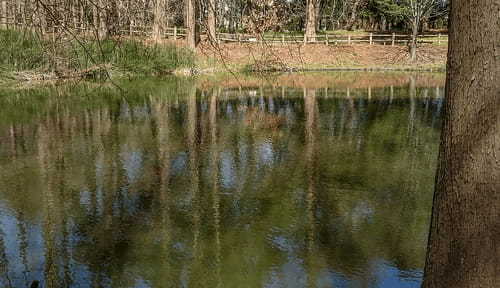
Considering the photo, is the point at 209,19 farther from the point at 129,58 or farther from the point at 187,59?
the point at 187,59

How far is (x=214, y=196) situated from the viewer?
8.72 metres

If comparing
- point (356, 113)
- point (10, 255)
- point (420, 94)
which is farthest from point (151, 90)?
point (10, 255)

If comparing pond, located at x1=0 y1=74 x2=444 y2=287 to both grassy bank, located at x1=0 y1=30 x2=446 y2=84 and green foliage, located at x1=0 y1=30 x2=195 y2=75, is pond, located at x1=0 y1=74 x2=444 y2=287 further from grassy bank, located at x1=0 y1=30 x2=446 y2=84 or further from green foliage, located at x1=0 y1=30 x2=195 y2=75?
green foliage, located at x1=0 y1=30 x2=195 y2=75

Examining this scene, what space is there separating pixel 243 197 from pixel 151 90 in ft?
45.0

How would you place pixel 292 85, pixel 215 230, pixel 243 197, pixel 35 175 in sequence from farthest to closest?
pixel 292 85, pixel 35 175, pixel 243 197, pixel 215 230

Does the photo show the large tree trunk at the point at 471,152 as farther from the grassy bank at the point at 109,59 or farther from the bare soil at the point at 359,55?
the bare soil at the point at 359,55

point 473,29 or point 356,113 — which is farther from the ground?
point 473,29

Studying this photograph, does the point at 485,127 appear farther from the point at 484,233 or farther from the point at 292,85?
the point at 292,85

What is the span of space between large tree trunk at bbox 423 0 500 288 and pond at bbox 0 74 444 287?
10.7 ft

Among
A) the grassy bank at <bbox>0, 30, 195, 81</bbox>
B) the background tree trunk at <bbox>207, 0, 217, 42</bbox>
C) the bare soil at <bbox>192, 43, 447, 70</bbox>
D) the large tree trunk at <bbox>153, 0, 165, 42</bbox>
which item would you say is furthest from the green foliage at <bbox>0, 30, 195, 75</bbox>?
the background tree trunk at <bbox>207, 0, 217, 42</bbox>

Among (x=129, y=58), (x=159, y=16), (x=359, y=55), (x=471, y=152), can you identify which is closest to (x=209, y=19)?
(x=471, y=152)

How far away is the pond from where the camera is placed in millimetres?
6160

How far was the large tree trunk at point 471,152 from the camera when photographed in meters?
2.39

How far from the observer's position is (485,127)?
8.01ft
